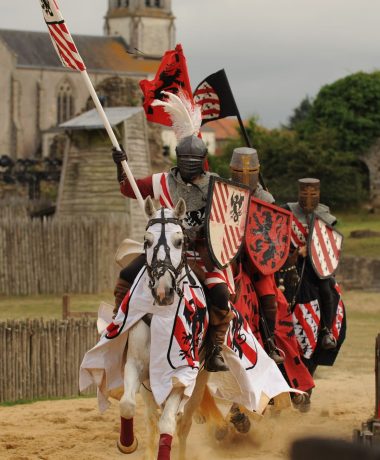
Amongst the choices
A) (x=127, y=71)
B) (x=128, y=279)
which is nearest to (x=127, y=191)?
(x=128, y=279)

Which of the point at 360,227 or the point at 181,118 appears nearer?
the point at 181,118

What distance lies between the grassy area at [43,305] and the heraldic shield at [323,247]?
Answer: 10.7 meters

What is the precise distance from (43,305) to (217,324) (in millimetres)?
16026

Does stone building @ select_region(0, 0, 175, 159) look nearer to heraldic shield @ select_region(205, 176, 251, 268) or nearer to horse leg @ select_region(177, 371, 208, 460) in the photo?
heraldic shield @ select_region(205, 176, 251, 268)

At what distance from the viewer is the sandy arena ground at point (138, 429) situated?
881 cm

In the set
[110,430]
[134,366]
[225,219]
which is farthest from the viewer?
[110,430]

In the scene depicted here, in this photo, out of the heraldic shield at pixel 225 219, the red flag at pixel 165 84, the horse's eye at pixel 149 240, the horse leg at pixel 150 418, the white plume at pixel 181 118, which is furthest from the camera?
the red flag at pixel 165 84

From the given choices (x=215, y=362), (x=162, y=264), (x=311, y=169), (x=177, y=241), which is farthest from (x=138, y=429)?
(x=311, y=169)

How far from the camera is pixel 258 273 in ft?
28.1

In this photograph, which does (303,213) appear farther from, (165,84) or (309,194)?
(165,84)

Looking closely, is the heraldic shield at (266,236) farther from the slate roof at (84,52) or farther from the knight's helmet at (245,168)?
the slate roof at (84,52)

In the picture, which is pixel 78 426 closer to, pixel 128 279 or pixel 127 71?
pixel 128 279

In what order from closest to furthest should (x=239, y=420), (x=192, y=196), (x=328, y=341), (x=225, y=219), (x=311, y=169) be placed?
(x=192, y=196) < (x=225, y=219) < (x=239, y=420) < (x=328, y=341) < (x=311, y=169)

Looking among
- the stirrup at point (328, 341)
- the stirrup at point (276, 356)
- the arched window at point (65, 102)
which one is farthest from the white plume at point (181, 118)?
the arched window at point (65, 102)
